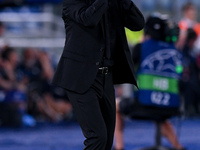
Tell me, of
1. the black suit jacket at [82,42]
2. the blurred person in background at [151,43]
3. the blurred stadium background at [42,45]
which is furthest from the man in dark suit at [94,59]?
the blurred stadium background at [42,45]

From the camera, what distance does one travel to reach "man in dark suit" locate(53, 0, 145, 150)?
4324mm

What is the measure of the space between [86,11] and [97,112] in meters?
0.75

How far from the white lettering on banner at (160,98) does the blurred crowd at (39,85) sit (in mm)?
4571

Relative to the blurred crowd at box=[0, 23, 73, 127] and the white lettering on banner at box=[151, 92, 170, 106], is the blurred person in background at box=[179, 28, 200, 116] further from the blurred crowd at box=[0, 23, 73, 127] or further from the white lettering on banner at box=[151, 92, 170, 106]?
the white lettering on banner at box=[151, 92, 170, 106]

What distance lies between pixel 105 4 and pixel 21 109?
7775 millimetres

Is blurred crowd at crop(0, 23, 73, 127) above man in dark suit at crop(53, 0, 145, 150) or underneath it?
underneath

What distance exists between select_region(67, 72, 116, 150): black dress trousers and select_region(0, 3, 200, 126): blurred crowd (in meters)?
7.28

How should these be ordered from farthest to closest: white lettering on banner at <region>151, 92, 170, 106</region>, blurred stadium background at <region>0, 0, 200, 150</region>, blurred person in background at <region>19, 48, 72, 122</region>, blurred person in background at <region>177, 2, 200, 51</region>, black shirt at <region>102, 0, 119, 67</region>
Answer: blurred person in background at <region>19, 48, 72, 122</region> → blurred person in background at <region>177, 2, 200, 51</region> → blurred stadium background at <region>0, 0, 200, 150</region> → white lettering on banner at <region>151, 92, 170, 106</region> → black shirt at <region>102, 0, 119, 67</region>

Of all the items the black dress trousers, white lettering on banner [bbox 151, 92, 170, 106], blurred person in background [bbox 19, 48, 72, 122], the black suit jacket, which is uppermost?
the black suit jacket

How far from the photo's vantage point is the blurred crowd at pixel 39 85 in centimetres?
1171

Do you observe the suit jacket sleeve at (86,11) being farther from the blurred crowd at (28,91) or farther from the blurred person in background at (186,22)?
the blurred crowd at (28,91)

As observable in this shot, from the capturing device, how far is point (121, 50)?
15.3ft

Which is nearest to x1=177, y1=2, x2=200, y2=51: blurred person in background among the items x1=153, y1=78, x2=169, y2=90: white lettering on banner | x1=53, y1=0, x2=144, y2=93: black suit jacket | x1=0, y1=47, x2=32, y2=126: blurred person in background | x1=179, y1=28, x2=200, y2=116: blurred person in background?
x1=179, y1=28, x2=200, y2=116: blurred person in background

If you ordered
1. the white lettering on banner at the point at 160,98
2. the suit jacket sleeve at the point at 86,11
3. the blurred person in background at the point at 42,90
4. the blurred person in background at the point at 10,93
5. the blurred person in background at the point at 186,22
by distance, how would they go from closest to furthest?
the suit jacket sleeve at the point at 86,11 → the white lettering on banner at the point at 160,98 → the blurred person in background at the point at 186,22 → the blurred person in background at the point at 10,93 → the blurred person in background at the point at 42,90
